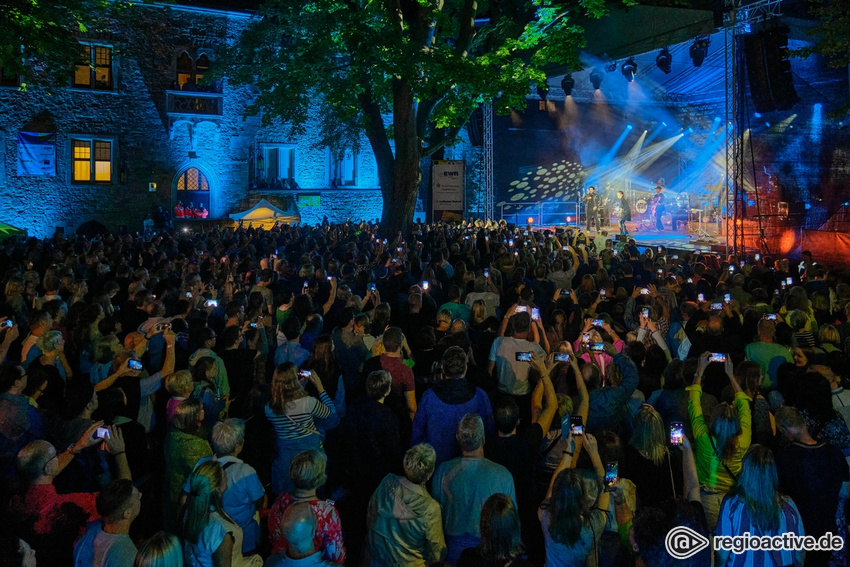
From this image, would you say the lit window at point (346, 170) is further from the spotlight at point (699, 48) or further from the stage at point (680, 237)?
the spotlight at point (699, 48)

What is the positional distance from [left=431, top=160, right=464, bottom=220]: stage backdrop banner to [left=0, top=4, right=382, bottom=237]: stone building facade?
874 cm

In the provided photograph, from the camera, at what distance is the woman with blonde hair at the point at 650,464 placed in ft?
14.5

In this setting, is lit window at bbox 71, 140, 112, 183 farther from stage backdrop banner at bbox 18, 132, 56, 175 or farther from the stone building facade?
stage backdrop banner at bbox 18, 132, 56, 175

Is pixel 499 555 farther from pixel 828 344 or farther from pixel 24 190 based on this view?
pixel 24 190

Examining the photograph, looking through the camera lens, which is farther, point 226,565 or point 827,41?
point 827,41

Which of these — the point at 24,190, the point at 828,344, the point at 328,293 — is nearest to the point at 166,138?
the point at 24,190

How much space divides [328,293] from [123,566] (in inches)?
246

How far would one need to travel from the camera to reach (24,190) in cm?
2569

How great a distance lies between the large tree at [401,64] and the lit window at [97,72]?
824cm

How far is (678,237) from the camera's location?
23.1 metres

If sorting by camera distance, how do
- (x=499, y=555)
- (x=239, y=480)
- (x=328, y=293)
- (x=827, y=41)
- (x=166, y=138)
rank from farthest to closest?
(x=166, y=138) → (x=827, y=41) → (x=328, y=293) → (x=239, y=480) → (x=499, y=555)

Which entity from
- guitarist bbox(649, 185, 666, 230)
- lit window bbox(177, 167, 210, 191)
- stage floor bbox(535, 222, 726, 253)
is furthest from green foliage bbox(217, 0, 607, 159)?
lit window bbox(177, 167, 210, 191)

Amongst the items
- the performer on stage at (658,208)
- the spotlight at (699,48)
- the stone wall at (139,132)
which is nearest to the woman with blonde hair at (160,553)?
the spotlight at (699,48)

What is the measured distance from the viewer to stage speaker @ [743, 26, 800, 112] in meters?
15.2
